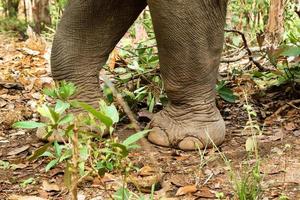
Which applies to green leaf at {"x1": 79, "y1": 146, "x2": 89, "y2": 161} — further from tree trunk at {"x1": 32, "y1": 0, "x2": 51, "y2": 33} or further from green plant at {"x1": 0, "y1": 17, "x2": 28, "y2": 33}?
green plant at {"x1": 0, "y1": 17, "x2": 28, "y2": 33}

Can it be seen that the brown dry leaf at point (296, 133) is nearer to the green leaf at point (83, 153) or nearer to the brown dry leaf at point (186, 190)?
the brown dry leaf at point (186, 190)

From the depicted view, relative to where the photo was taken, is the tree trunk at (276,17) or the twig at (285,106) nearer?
the twig at (285,106)

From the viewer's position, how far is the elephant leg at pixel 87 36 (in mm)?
2912

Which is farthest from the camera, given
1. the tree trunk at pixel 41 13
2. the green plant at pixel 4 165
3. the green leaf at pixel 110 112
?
the tree trunk at pixel 41 13

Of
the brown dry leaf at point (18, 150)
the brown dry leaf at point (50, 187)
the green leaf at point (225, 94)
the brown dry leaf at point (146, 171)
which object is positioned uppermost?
the brown dry leaf at point (146, 171)

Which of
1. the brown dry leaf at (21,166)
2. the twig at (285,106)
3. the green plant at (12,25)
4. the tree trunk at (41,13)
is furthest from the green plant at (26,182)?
the green plant at (12,25)

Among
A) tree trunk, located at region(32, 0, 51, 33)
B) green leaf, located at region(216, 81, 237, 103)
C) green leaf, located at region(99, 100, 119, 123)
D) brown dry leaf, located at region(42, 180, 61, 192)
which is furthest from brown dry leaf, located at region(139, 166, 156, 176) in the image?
tree trunk, located at region(32, 0, 51, 33)

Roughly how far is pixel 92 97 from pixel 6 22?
9.20 metres

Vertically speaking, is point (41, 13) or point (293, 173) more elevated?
point (293, 173)

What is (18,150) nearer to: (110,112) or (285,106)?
(110,112)

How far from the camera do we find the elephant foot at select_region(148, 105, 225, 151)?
2719mm

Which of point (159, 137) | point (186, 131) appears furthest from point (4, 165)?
point (186, 131)

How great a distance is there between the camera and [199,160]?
8.30 ft

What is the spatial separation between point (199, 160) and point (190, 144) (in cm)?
17
